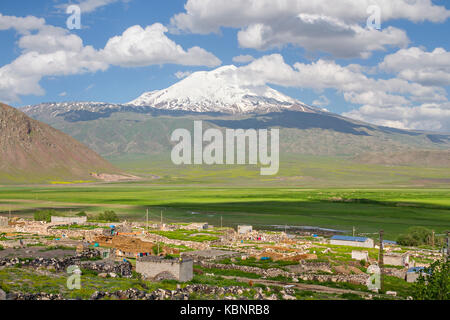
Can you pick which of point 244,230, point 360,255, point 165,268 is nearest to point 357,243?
point 360,255

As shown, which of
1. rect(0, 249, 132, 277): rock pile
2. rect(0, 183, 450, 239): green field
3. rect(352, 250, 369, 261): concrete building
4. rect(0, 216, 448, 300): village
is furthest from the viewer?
rect(0, 183, 450, 239): green field

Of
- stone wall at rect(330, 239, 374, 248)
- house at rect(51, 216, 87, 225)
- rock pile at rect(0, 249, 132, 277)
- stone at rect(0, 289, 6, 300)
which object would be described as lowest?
stone wall at rect(330, 239, 374, 248)

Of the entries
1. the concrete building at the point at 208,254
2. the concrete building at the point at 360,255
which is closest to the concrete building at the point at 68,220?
the concrete building at the point at 208,254

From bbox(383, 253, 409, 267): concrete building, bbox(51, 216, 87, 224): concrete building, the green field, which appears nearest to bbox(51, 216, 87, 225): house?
bbox(51, 216, 87, 224): concrete building

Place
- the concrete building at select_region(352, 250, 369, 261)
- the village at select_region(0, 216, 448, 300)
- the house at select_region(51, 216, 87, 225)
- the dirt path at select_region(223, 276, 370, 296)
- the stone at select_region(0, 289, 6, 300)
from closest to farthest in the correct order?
1. the stone at select_region(0, 289, 6, 300)
2. the village at select_region(0, 216, 448, 300)
3. the dirt path at select_region(223, 276, 370, 296)
4. the concrete building at select_region(352, 250, 369, 261)
5. the house at select_region(51, 216, 87, 225)

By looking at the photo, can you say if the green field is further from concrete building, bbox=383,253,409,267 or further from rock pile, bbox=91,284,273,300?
rock pile, bbox=91,284,273,300

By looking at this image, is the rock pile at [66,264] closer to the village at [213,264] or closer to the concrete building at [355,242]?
the village at [213,264]

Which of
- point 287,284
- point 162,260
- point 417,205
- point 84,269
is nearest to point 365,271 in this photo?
point 287,284
